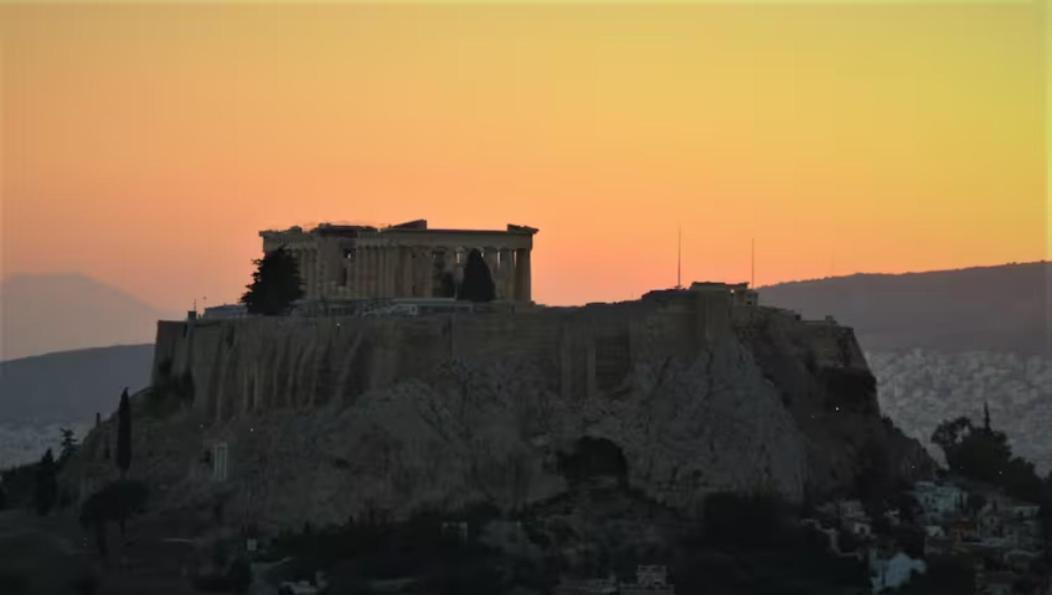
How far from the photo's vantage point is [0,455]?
498 feet

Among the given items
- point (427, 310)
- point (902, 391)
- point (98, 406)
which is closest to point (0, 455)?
point (98, 406)

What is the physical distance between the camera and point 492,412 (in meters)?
89.8

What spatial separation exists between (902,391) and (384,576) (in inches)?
2950

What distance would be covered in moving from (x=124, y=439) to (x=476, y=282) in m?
10.5

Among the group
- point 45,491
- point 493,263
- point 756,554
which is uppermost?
point 493,263

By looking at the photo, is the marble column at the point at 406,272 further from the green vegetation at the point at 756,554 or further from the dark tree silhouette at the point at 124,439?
the green vegetation at the point at 756,554

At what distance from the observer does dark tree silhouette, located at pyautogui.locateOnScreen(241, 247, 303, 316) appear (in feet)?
322

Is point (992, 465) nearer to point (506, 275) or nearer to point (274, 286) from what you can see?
point (506, 275)

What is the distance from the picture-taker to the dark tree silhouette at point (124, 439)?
94438mm

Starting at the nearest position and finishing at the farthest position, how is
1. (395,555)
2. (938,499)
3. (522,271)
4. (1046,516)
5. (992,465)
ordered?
(395,555) < (938,499) < (1046,516) < (522,271) < (992,465)

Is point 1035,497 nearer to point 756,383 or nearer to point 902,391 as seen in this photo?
point 756,383

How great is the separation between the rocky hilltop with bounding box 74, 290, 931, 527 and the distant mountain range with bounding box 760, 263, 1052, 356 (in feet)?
230

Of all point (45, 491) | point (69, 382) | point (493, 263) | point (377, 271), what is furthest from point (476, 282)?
point (69, 382)

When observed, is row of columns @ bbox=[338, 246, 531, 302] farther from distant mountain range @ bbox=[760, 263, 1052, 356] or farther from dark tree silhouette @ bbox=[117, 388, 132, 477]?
distant mountain range @ bbox=[760, 263, 1052, 356]
